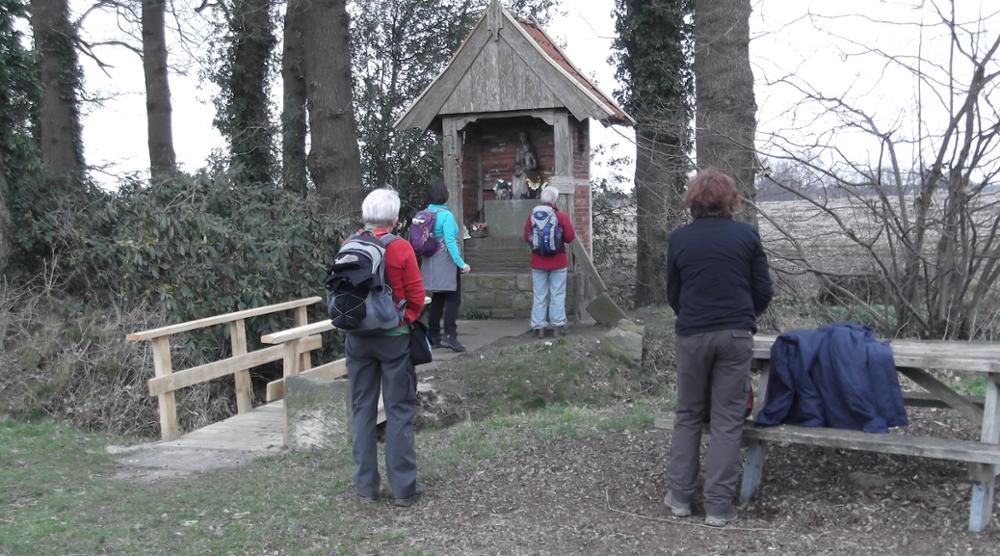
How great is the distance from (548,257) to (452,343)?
151cm

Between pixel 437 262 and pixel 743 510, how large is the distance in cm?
545

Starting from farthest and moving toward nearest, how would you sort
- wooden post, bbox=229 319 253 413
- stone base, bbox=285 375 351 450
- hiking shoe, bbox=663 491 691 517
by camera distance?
wooden post, bbox=229 319 253 413
stone base, bbox=285 375 351 450
hiking shoe, bbox=663 491 691 517

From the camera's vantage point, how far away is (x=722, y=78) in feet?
31.0

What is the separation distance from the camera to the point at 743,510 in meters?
5.14

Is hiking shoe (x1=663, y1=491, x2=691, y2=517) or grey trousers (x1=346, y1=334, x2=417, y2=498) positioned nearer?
hiking shoe (x1=663, y1=491, x2=691, y2=517)

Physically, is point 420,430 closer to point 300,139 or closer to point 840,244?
point 840,244

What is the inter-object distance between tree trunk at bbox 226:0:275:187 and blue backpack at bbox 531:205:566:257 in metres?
8.62

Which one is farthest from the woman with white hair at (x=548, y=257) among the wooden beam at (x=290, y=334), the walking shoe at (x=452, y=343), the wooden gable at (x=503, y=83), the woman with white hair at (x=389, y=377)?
the woman with white hair at (x=389, y=377)

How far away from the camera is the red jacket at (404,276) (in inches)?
214

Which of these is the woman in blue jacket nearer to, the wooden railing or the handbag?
the wooden railing

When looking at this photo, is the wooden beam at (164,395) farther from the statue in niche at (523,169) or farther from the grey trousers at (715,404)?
the statue in niche at (523,169)

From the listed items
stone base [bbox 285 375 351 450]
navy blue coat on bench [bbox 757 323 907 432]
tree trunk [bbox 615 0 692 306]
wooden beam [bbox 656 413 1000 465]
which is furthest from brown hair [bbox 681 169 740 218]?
tree trunk [bbox 615 0 692 306]

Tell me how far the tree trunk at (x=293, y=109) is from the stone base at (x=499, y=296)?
5401 mm

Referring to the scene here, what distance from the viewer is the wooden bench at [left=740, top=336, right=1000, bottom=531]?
449 centimetres
